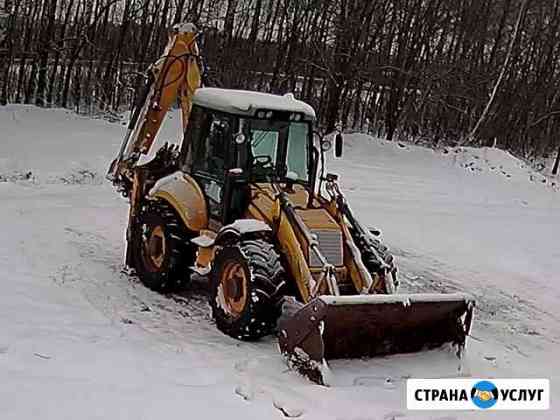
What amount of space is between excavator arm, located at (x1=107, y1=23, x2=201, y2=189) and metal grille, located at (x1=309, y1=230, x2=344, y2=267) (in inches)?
90.6

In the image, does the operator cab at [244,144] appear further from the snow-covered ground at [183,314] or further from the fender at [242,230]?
the snow-covered ground at [183,314]

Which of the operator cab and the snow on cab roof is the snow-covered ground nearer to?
the operator cab

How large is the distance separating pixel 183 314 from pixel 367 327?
6.42 feet

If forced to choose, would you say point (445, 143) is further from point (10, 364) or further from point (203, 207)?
point (10, 364)

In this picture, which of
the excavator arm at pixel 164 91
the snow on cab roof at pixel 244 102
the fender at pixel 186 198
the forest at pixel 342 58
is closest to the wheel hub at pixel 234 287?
the fender at pixel 186 198

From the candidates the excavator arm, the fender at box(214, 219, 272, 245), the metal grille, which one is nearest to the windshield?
the fender at box(214, 219, 272, 245)

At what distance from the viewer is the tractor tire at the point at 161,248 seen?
24.9 feet

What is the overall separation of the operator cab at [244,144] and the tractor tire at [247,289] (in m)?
0.68

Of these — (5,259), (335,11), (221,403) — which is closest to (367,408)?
(221,403)

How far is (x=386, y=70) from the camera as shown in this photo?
25.2 m

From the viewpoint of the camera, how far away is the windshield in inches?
285

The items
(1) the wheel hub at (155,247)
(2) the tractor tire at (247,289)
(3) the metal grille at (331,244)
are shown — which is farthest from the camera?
(1) the wheel hub at (155,247)

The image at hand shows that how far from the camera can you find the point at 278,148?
290 inches

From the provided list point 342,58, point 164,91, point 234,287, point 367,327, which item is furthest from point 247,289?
point 342,58
